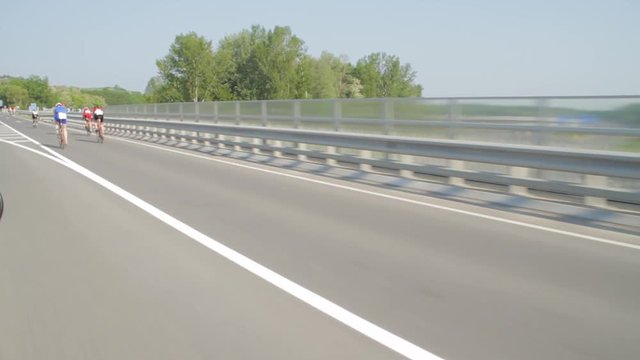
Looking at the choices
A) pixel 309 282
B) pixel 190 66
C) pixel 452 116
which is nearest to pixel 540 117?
pixel 452 116

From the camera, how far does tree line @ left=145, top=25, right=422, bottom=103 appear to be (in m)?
101

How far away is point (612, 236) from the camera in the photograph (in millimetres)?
7668

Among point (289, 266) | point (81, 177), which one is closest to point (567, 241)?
point (289, 266)

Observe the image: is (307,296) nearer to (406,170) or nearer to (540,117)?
(540,117)

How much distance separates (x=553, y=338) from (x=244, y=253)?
356 cm

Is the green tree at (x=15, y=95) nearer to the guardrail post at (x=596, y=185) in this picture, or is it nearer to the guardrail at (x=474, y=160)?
the guardrail at (x=474, y=160)

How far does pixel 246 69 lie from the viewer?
106 m

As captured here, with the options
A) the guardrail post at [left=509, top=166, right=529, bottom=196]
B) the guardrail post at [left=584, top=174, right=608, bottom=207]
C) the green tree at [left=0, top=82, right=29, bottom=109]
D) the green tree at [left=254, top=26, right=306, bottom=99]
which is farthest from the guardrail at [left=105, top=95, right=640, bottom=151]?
the green tree at [left=0, top=82, right=29, bottom=109]

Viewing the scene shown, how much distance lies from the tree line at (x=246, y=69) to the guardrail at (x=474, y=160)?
3285 inches

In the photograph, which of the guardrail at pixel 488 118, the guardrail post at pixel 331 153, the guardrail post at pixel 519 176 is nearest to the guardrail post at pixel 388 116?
the guardrail at pixel 488 118

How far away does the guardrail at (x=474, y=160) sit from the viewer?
8609 mm

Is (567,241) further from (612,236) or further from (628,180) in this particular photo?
(628,180)

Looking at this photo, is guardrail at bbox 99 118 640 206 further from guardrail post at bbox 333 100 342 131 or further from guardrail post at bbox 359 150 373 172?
guardrail post at bbox 333 100 342 131

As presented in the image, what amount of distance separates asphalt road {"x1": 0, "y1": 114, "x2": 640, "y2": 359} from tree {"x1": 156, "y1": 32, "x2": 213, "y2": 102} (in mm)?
94556
